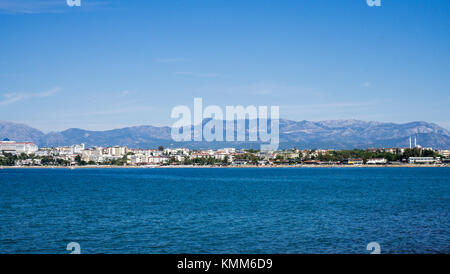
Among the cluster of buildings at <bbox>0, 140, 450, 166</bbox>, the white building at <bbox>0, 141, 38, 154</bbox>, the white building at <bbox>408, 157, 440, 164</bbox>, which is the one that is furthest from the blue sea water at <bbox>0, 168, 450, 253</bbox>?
the white building at <bbox>0, 141, 38, 154</bbox>

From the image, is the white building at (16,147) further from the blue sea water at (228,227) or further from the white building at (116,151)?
the blue sea water at (228,227)

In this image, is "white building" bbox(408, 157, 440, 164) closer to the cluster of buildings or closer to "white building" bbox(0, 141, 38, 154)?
Answer: the cluster of buildings

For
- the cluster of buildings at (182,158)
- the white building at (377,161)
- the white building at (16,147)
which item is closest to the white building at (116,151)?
the cluster of buildings at (182,158)

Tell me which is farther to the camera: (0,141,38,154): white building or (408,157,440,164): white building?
(0,141,38,154): white building

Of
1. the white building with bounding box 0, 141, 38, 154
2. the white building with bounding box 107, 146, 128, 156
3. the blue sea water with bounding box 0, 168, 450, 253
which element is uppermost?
the white building with bounding box 0, 141, 38, 154

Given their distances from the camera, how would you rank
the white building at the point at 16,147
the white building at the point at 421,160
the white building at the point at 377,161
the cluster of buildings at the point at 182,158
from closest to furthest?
1. the white building at the point at 421,160
2. the white building at the point at 377,161
3. the cluster of buildings at the point at 182,158
4. the white building at the point at 16,147

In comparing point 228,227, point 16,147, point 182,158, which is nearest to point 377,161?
point 182,158

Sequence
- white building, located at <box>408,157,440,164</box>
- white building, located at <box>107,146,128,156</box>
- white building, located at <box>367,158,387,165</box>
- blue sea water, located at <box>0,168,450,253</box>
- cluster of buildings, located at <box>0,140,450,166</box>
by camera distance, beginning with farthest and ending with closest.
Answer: white building, located at <box>107,146,128,156</box>, cluster of buildings, located at <box>0,140,450,166</box>, white building, located at <box>367,158,387,165</box>, white building, located at <box>408,157,440,164</box>, blue sea water, located at <box>0,168,450,253</box>

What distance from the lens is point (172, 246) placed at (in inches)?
452

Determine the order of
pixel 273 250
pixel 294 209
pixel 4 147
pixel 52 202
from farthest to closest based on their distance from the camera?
pixel 4 147
pixel 52 202
pixel 294 209
pixel 273 250

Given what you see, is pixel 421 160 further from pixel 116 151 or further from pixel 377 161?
pixel 116 151

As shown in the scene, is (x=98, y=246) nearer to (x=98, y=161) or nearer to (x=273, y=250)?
(x=273, y=250)
